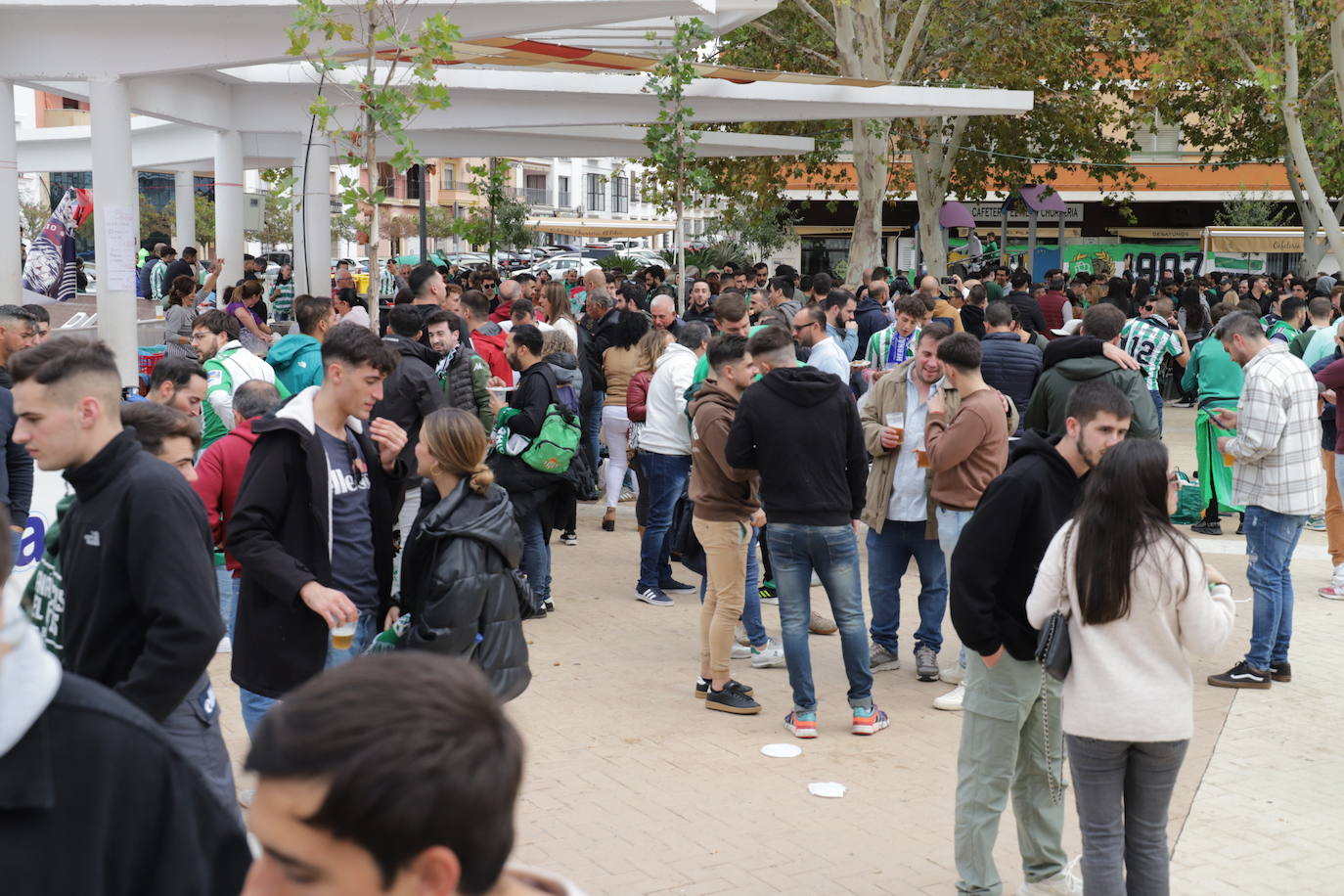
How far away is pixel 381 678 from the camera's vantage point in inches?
56.7

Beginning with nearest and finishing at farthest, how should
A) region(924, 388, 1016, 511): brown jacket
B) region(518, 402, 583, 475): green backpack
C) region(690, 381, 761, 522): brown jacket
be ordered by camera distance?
region(924, 388, 1016, 511): brown jacket, region(690, 381, 761, 522): brown jacket, region(518, 402, 583, 475): green backpack

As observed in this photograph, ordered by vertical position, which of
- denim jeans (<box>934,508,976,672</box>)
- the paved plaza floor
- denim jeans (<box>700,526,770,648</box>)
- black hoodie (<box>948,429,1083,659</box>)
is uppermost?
black hoodie (<box>948,429,1083,659</box>)

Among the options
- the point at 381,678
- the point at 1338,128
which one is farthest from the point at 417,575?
the point at 1338,128

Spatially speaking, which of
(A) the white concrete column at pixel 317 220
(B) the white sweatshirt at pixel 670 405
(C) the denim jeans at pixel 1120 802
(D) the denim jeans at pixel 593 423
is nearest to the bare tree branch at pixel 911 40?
(A) the white concrete column at pixel 317 220

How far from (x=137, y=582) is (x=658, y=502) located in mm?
6091

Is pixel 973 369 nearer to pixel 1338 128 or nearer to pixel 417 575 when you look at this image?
pixel 417 575

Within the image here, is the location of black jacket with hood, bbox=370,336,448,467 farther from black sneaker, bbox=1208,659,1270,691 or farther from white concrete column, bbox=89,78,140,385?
white concrete column, bbox=89,78,140,385

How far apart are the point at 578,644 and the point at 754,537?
1.49 metres

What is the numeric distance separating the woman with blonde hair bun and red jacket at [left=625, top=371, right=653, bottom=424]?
483 cm

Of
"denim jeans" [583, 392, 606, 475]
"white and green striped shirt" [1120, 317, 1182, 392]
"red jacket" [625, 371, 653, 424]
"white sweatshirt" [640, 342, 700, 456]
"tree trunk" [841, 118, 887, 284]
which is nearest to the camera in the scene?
"white sweatshirt" [640, 342, 700, 456]

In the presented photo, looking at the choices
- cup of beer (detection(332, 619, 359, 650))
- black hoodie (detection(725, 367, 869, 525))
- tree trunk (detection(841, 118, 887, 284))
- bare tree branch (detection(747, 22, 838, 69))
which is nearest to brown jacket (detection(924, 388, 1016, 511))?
black hoodie (detection(725, 367, 869, 525))

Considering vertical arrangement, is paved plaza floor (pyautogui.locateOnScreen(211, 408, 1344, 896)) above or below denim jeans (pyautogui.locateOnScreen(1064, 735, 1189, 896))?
below

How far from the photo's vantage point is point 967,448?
6.86 m

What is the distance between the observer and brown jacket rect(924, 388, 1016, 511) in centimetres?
683
